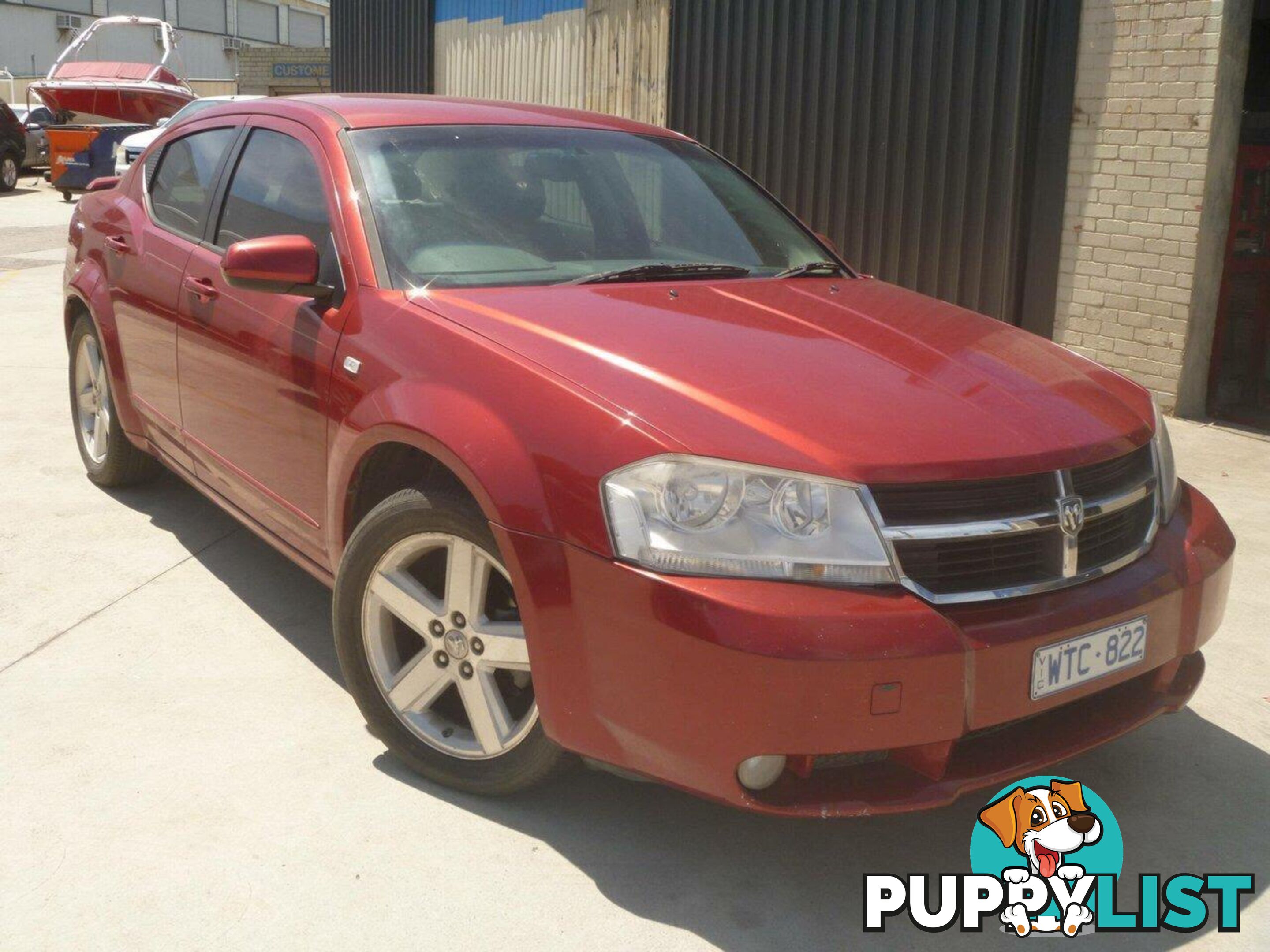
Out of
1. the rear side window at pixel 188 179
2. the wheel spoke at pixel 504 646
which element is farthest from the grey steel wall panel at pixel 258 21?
the wheel spoke at pixel 504 646

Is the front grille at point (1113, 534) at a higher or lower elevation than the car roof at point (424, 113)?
lower

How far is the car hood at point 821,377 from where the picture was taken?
8.72 ft

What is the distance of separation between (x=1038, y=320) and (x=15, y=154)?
19045 millimetres

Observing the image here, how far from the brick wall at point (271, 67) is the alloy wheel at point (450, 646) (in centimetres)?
2705

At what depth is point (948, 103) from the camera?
28.7 feet

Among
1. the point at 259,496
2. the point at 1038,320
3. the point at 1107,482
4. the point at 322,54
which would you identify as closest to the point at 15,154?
the point at 322,54

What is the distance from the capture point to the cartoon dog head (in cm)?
299

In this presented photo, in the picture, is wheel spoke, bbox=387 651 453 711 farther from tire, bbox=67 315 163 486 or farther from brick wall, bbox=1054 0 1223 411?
brick wall, bbox=1054 0 1223 411

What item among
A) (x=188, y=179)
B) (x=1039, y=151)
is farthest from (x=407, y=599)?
(x=1039, y=151)

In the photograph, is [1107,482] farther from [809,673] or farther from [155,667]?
[155,667]

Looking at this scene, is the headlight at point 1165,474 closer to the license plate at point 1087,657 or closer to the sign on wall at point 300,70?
the license plate at point 1087,657

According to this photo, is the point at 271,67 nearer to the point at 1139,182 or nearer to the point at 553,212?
the point at 1139,182

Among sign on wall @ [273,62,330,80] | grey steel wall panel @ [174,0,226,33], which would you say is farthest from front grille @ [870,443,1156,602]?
grey steel wall panel @ [174,0,226,33]

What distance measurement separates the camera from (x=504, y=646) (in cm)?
295
